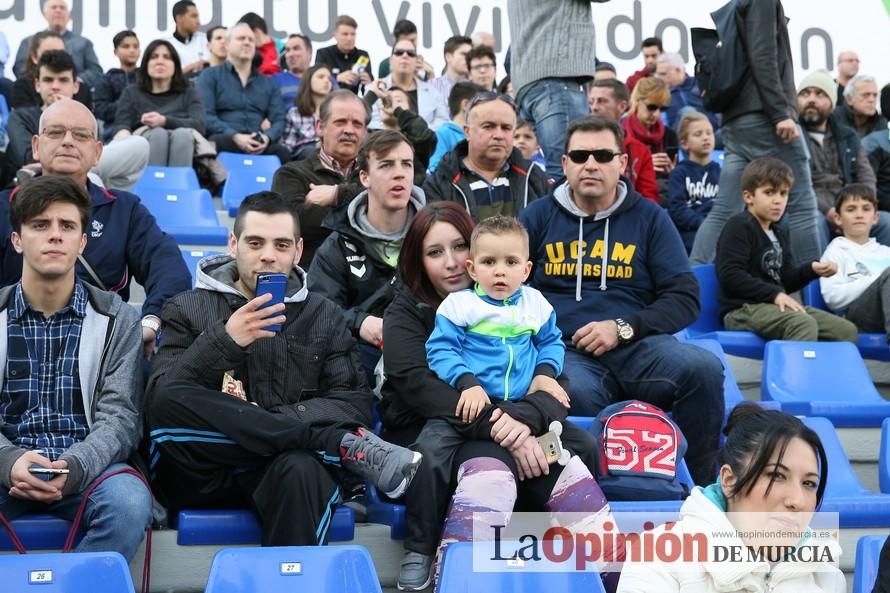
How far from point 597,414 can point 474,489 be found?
809 millimetres

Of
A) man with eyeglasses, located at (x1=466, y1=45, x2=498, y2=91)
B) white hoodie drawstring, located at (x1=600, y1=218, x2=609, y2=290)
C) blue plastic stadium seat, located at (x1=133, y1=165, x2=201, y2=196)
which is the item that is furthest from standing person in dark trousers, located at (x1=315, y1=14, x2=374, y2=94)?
white hoodie drawstring, located at (x1=600, y1=218, x2=609, y2=290)

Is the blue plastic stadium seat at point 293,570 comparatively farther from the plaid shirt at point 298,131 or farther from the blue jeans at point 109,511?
the plaid shirt at point 298,131

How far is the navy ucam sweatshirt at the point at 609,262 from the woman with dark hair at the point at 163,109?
3.04 m

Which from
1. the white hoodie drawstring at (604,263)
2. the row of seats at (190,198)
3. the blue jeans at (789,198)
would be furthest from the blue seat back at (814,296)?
the row of seats at (190,198)

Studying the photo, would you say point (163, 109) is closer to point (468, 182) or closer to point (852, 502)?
point (468, 182)

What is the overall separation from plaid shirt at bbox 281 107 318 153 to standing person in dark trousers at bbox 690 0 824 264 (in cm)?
254

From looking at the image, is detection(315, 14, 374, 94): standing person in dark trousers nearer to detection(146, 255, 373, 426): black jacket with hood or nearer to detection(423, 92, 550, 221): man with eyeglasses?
detection(423, 92, 550, 221): man with eyeglasses

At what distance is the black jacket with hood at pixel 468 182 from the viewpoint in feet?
14.5

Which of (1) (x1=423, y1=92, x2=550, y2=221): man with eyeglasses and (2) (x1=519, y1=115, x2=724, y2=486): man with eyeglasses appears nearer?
(2) (x1=519, y1=115, x2=724, y2=486): man with eyeglasses

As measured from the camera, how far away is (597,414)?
362 cm

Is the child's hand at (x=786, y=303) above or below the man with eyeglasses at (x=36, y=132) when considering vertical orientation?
below

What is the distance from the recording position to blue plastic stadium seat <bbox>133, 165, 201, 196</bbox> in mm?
5863

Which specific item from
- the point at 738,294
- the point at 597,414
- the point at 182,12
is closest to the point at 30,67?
the point at 182,12

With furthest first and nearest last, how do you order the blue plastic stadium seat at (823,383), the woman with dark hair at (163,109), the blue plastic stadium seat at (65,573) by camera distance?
the woman with dark hair at (163,109)
the blue plastic stadium seat at (823,383)
the blue plastic stadium seat at (65,573)
